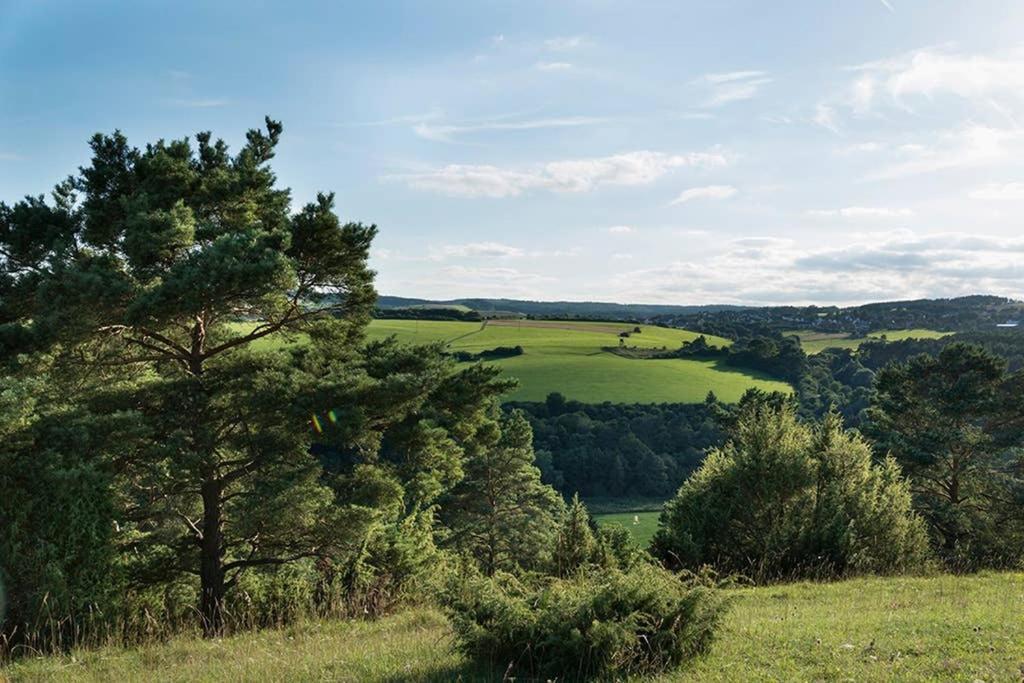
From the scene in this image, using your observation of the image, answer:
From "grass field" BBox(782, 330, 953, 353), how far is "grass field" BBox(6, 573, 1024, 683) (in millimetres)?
104353

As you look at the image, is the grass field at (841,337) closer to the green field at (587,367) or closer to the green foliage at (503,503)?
the green field at (587,367)

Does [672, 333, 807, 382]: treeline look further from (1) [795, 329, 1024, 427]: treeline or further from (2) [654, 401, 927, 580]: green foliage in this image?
(2) [654, 401, 927, 580]: green foliage

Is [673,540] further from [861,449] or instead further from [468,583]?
[468,583]

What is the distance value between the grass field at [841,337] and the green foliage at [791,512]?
9478 centimetres

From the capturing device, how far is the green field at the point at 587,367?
8706 centimetres

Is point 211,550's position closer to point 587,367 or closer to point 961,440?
point 961,440

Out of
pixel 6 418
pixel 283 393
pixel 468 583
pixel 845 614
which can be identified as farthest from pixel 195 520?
pixel 845 614

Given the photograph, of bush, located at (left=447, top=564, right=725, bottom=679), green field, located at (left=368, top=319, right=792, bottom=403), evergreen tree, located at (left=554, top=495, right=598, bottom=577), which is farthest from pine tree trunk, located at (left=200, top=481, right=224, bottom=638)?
green field, located at (left=368, top=319, right=792, bottom=403)

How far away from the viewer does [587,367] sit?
9569 centimetres

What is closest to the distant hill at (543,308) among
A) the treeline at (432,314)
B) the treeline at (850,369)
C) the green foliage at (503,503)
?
the treeline at (432,314)

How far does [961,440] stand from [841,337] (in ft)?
363

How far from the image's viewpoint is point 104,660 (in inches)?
296

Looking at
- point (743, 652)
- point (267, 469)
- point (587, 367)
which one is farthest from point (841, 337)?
point (743, 652)

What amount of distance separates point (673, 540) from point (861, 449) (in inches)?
227
